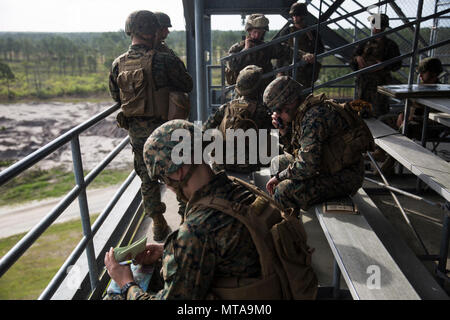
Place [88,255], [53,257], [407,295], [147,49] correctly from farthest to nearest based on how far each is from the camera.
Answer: [53,257], [147,49], [88,255], [407,295]

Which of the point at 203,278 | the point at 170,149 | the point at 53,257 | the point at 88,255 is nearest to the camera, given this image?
the point at 203,278

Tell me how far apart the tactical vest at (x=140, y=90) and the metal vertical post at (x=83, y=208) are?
2.76 feet

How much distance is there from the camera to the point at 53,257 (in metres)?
32.4

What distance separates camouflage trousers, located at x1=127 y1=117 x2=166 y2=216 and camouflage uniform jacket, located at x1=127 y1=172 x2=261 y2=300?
1.81 meters

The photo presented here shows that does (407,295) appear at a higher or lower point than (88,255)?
higher

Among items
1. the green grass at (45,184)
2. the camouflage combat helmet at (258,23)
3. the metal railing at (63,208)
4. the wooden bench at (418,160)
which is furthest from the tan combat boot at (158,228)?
the green grass at (45,184)

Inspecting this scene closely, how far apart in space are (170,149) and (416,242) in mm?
2719

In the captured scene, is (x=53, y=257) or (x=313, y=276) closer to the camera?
(x=313, y=276)

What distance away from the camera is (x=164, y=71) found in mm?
3152

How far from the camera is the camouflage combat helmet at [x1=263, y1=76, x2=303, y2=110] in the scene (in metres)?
2.72

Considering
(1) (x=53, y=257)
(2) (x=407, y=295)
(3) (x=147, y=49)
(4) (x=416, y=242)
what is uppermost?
(3) (x=147, y=49)

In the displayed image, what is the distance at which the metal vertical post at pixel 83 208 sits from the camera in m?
2.36
